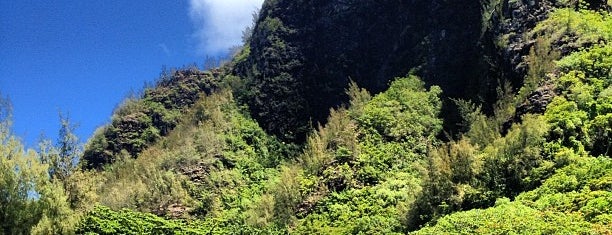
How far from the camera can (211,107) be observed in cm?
6325

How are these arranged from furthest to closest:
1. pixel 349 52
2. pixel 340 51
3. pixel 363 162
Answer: pixel 340 51 < pixel 349 52 < pixel 363 162

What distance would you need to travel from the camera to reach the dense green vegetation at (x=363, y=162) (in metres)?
26.7

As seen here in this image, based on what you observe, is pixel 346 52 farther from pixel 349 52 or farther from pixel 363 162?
pixel 363 162

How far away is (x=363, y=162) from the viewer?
44.5 meters

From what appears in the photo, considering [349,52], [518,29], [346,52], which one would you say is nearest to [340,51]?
[346,52]

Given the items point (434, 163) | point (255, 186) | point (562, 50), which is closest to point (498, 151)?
point (434, 163)

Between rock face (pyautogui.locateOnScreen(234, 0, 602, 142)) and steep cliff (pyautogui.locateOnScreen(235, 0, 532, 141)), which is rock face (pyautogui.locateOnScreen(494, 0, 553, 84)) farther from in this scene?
steep cliff (pyautogui.locateOnScreen(235, 0, 532, 141))

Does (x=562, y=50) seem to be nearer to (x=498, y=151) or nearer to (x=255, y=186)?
(x=498, y=151)

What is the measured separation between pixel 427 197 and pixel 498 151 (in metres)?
4.56

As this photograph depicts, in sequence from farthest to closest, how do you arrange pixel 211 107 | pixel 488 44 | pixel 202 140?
pixel 211 107 < pixel 202 140 < pixel 488 44

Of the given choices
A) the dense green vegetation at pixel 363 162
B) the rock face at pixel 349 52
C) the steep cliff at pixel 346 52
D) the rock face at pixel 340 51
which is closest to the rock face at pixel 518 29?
the dense green vegetation at pixel 363 162

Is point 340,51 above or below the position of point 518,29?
above

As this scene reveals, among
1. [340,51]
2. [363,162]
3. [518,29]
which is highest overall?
[340,51]

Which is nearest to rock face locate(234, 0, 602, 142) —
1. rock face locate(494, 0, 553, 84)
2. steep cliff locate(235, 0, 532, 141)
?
steep cliff locate(235, 0, 532, 141)
